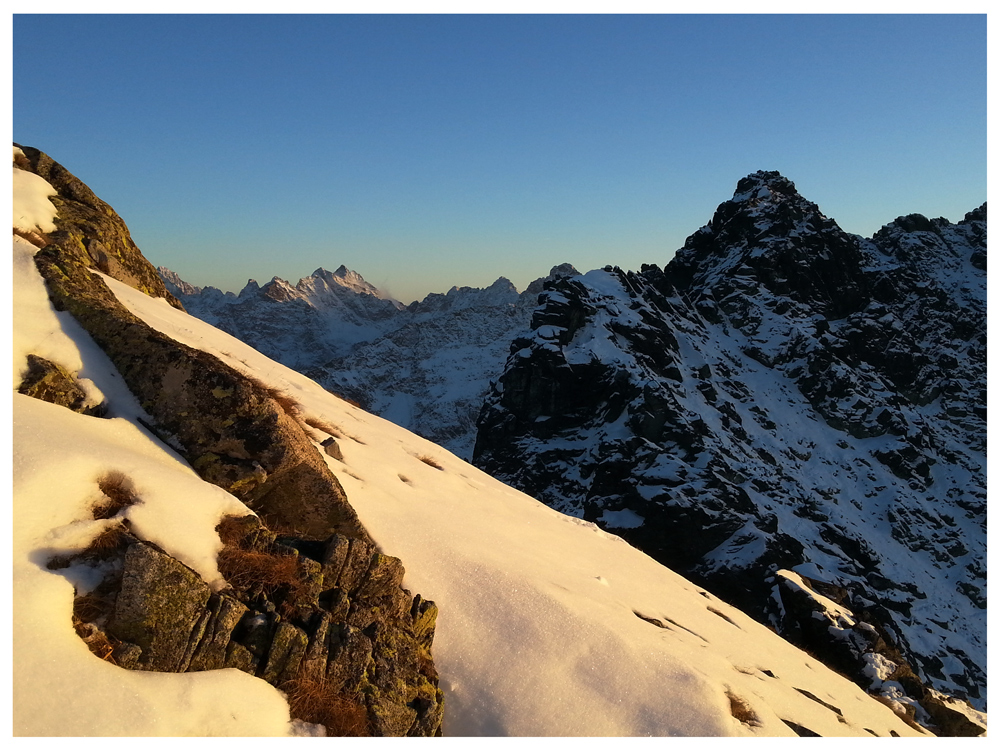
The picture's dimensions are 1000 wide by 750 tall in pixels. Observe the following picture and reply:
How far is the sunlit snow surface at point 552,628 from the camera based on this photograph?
25.7ft

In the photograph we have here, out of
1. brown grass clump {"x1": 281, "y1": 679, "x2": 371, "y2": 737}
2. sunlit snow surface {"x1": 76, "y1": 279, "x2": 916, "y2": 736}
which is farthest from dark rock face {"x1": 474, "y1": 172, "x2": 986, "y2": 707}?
brown grass clump {"x1": 281, "y1": 679, "x2": 371, "y2": 737}

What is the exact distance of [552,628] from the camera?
8.91 metres

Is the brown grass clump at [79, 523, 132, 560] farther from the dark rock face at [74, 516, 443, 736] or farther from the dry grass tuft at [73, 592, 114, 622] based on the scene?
the dry grass tuft at [73, 592, 114, 622]

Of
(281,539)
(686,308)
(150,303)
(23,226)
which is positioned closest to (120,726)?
(281,539)

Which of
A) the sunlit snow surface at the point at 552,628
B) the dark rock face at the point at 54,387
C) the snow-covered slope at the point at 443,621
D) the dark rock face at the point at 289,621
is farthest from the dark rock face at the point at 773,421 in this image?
the dark rock face at the point at 54,387

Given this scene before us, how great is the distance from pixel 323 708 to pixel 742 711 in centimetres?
635

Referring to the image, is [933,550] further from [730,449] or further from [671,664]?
[671,664]

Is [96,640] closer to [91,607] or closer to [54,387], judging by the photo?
[91,607]

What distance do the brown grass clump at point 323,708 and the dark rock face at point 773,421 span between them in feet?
86.9

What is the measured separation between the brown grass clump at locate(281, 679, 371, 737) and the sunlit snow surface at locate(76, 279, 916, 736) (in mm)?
1566

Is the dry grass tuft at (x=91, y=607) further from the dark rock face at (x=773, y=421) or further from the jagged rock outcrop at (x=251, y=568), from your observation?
the dark rock face at (x=773, y=421)

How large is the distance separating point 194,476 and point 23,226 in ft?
30.5

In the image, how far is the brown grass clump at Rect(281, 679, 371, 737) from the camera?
6.25 m

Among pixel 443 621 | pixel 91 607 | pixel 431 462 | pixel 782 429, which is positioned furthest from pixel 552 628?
pixel 782 429
